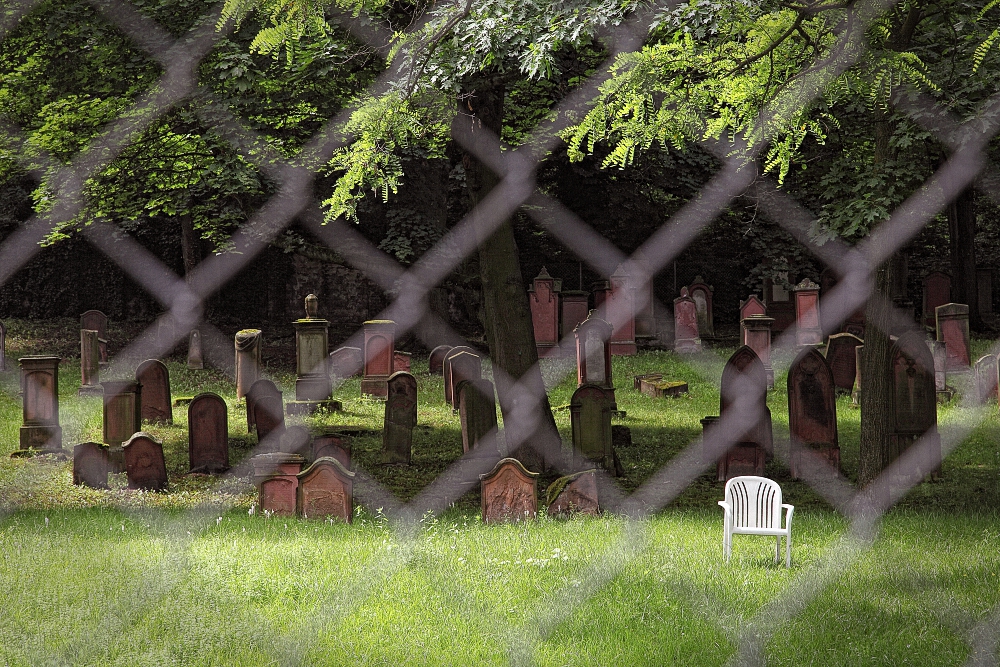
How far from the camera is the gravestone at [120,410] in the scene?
9.59 m

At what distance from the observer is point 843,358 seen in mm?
12289

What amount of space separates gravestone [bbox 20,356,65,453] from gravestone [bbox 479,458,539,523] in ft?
17.1

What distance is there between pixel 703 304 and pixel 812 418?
10.0 meters

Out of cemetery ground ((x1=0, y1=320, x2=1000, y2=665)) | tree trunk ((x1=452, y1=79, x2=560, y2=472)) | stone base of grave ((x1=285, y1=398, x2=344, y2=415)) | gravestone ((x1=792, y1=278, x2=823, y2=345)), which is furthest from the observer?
gravestone ((x1=792, y1=278, x2=823, y2=345))

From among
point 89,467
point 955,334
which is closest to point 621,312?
point 955,334


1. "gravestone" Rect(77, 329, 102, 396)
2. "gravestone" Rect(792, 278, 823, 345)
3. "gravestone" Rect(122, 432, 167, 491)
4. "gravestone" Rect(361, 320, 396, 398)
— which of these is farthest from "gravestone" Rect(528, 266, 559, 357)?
"gravestone" Rect(122, 432, 167, 491)

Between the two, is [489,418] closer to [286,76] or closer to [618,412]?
[618,412]

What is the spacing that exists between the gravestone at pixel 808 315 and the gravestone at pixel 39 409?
11.6 m

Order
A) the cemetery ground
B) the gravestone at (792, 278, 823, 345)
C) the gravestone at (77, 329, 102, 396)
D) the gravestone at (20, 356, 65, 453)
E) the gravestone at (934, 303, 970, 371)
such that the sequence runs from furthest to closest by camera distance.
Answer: the gravestone at (792, 278, 823, 345) < the gravestone at (77, 329, 102, 396) < the gravestone at (934, 303, 970, 371) < the gravestone at (20, 356, 65, 453) < the cemetery ground

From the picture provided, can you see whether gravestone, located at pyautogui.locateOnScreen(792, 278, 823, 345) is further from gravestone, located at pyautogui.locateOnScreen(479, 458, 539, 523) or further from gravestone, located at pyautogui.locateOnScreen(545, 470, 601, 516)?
gravestone, located at pyautogui.locateOnScreen(479, 458, 539, 523)

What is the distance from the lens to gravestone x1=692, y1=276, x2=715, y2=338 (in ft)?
58.8

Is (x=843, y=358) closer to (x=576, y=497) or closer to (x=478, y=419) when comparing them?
(x=478, y=419)

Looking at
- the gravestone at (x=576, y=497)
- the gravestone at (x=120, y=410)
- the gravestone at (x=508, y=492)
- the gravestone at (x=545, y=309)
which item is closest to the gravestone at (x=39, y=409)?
the gravestone at (x=120, y=410)

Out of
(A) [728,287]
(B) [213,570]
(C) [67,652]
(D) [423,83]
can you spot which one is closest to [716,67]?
(D) [423,83]
